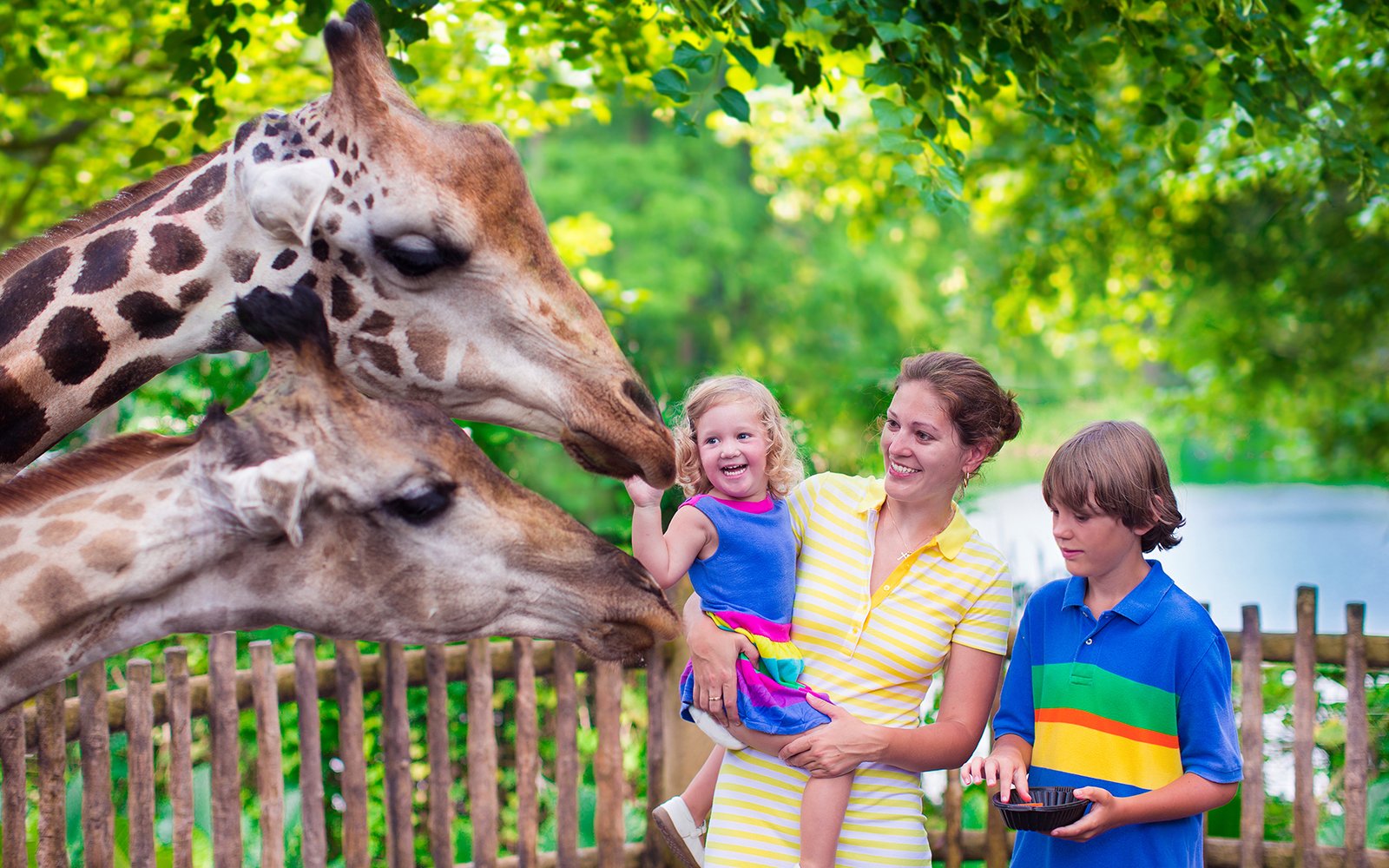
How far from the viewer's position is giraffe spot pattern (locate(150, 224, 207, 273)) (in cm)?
213

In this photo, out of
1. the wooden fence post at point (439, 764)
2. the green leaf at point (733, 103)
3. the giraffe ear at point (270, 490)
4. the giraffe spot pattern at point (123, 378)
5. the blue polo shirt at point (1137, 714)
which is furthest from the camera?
the wooden fence post at point (439, 764)

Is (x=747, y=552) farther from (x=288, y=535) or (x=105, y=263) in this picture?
(x=105, y=263)

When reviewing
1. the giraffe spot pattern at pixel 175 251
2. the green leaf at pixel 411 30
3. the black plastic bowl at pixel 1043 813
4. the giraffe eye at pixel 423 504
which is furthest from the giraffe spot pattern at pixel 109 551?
the green leaf at pixel 411 30

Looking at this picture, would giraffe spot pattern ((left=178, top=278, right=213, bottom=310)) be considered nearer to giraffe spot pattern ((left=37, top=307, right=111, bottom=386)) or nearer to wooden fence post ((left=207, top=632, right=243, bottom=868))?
giraffe spot pattern ((left=37, top=307, right=111, bottom=386))

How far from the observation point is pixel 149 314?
214cm

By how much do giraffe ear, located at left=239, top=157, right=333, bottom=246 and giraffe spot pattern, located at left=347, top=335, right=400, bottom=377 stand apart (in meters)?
0.21

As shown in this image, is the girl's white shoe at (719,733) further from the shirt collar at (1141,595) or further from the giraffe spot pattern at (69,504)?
the giraffe spot pattern at (69,504)

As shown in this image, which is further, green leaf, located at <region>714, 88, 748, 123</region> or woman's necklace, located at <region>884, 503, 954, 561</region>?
green leaf, located at <region>714, 88, 748, 123</region>

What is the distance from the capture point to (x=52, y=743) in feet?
12.1

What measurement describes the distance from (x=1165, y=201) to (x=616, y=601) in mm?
9830

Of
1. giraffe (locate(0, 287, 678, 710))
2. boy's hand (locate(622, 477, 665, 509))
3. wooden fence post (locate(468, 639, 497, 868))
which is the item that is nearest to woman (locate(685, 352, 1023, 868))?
boy's hand (locate(622, 477, 665, 509))

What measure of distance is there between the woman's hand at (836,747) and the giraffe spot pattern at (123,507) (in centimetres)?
134

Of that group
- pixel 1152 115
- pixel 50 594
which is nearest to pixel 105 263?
pixel 50 594

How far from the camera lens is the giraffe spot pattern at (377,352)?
208cm
